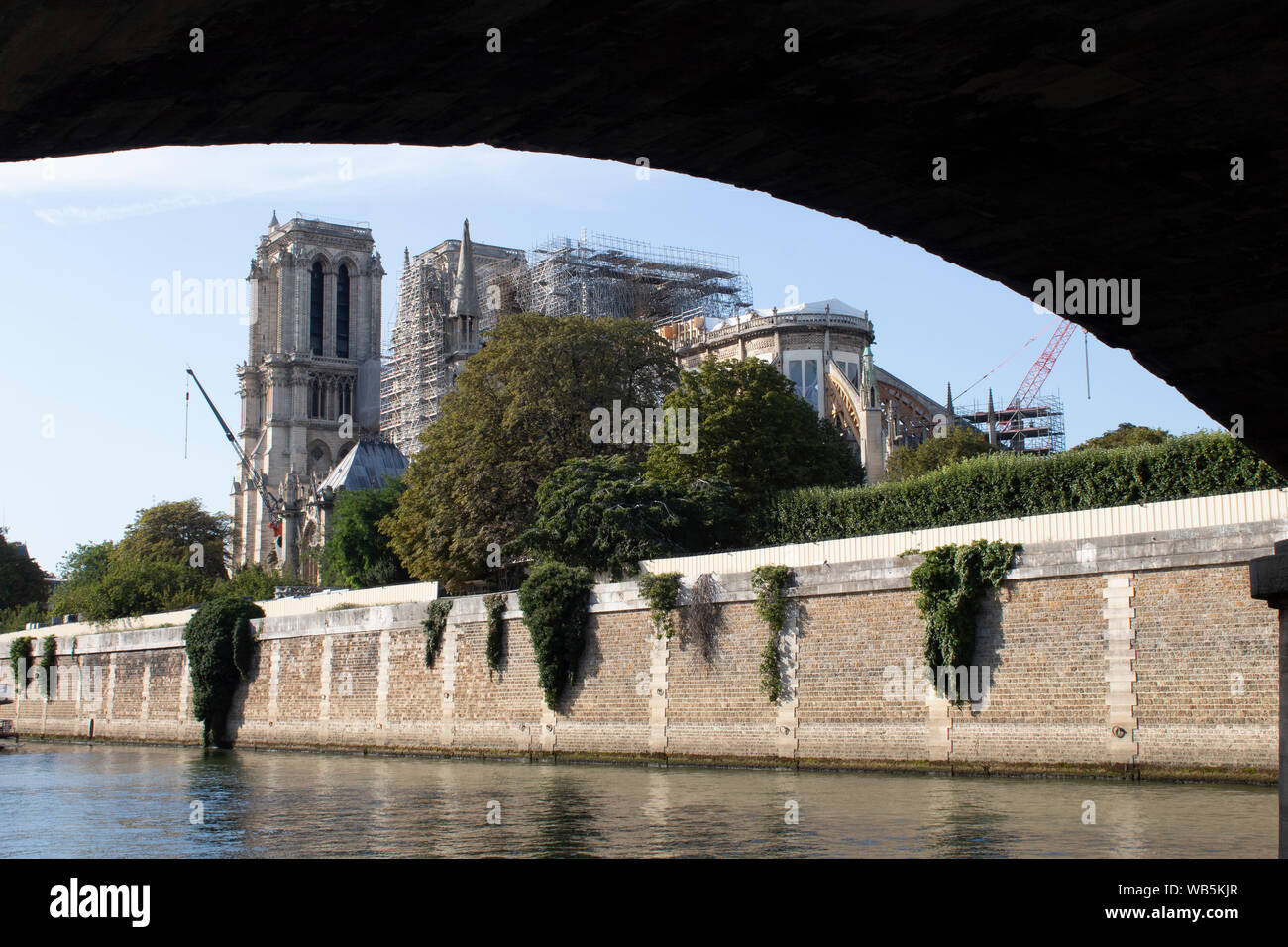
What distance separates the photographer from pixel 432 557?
42625 millimetres

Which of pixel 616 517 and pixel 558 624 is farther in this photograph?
pixel 616 517

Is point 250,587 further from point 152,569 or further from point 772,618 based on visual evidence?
point 772,618

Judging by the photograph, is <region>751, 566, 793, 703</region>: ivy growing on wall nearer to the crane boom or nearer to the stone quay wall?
the stone quay wall

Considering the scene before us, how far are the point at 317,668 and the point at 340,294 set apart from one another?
269 ft

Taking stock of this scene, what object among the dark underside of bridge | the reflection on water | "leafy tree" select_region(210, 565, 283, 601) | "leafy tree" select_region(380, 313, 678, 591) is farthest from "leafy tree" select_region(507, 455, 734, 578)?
"leafy tree" select_region(210, 565, 283, 601)

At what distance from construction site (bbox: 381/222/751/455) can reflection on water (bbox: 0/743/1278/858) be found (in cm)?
5398

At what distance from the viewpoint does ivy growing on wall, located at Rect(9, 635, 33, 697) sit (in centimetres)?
5538

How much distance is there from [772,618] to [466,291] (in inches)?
2810

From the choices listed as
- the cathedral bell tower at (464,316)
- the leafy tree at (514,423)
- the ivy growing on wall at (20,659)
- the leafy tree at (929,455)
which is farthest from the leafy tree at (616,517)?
the cathedral bell tower at (464,316)

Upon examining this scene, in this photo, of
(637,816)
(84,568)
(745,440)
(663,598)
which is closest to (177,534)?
(84,568)

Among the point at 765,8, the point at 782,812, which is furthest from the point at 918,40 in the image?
the point at 782,812

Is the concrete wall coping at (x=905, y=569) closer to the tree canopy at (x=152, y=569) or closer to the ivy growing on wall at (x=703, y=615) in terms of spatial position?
the ivy growing on wall at (x=703, y=615)

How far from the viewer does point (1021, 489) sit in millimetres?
30516
